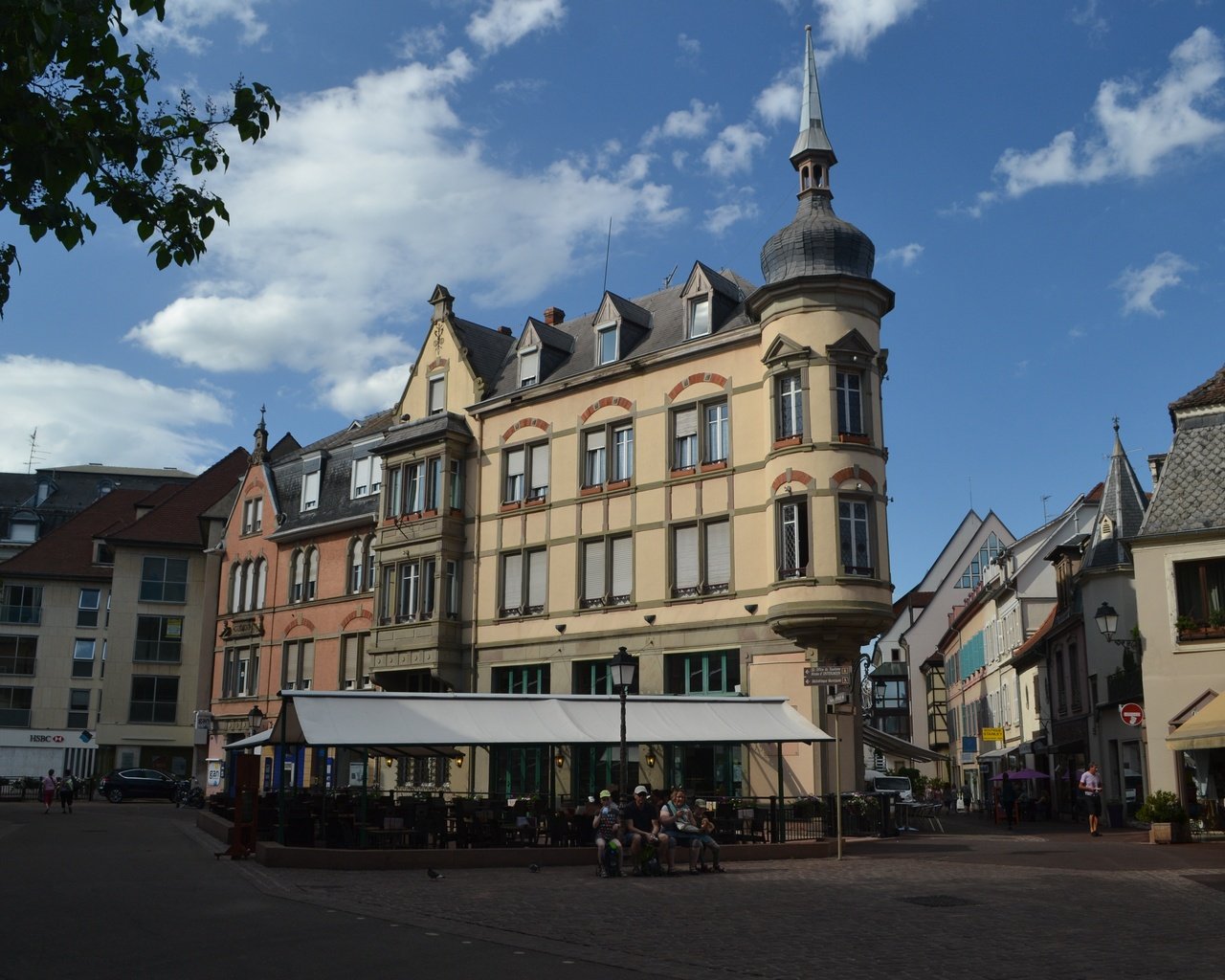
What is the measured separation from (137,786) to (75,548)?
21273 millimetres

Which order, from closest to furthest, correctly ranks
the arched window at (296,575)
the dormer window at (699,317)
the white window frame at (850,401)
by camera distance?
1. the white window frame at (850,401)
2. the dormer window at (699,317)
3. the arched window at (296,575)

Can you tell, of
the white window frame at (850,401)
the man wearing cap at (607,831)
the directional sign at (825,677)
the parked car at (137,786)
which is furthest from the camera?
the parked car at (137,786)

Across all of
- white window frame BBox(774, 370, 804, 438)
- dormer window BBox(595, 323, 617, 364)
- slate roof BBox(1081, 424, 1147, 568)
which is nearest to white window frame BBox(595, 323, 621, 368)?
dormer window BBox(595, 323, 617, 364)

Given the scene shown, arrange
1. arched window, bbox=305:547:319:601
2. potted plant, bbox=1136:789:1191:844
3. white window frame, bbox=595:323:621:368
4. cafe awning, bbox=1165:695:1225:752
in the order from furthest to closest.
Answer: arched window, bbox=305:547:319:601 → white window frame, bbox=595:323:621:368 → cafe awning, bbox=1165:695:1225:752 → potted plant, bbox=1136:789:1191:844

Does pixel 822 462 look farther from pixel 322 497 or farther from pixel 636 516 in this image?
pixel 322 497

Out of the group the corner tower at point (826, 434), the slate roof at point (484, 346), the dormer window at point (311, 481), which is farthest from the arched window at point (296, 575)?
the corner tower at point (826, 434)

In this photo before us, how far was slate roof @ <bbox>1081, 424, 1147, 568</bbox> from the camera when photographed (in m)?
38.0

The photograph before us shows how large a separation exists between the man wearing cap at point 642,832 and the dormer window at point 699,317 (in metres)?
16.9

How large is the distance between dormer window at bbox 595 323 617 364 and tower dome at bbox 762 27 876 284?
5973 millimetres

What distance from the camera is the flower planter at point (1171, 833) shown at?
26.4 metres

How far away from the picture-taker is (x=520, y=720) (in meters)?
26.0

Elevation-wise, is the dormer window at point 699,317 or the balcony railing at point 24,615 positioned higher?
the dormer window at point 699,317

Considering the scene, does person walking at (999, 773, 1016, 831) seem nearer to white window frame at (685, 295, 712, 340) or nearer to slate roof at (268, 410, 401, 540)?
white window frame at (685, 295, 712, 340)

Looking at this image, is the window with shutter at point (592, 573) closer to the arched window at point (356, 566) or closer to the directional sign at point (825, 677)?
the arched window at point (356, 566)
